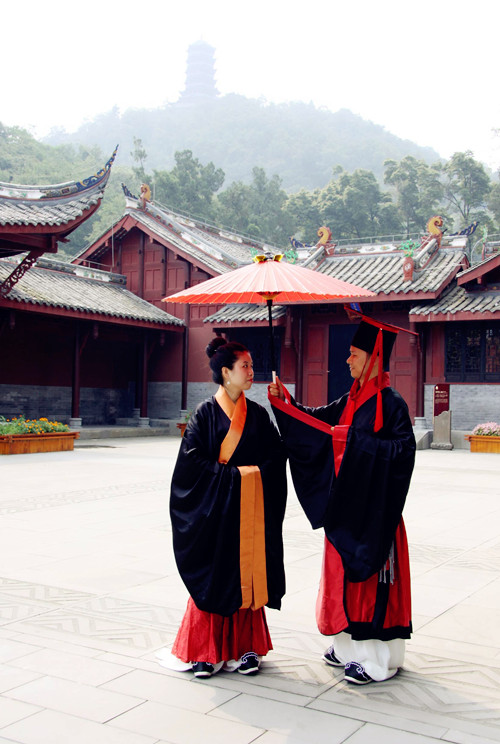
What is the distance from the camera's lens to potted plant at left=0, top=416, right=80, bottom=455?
13750 millimetres

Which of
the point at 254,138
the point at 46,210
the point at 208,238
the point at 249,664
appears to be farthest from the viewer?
the point at 254,138

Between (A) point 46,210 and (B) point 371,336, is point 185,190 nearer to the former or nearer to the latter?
(A) point 46,210

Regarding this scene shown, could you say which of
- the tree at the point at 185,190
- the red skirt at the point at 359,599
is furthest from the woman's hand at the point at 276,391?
the tree at the point at 185,190

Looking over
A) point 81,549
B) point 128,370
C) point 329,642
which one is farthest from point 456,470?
point 128,370

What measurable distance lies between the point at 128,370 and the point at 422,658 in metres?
18.8

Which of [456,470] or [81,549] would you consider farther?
[456,470]

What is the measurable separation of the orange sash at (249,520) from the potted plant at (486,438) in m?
13.3

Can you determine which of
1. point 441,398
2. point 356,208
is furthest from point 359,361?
point 356,208

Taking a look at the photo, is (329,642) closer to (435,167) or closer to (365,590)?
(365,590)

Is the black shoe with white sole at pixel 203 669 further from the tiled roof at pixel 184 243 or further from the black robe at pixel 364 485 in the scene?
the tiled roof at pixel 184 243

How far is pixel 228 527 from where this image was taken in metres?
3.54

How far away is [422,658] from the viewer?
3701 millimetres

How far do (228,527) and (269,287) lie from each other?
4.05 feet

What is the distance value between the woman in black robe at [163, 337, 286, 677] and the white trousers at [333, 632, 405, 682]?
35cm
